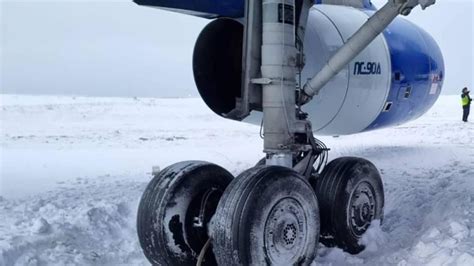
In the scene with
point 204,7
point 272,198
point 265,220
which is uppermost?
point 204,7

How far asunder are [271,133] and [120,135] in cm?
976

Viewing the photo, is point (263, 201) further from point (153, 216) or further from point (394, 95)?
point (394, 95)

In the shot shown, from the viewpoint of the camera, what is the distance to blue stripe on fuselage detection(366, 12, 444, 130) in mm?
5895

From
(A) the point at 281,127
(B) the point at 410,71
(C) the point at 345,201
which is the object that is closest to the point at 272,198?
(A) the point at 281,127

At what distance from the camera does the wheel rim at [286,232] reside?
346 cm

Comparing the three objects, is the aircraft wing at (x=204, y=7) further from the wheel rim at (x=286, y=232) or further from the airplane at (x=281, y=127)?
the wheel rim at (x=286, y=232)

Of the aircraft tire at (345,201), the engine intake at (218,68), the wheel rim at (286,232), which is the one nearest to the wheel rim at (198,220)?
the wheel rim at (286,232)

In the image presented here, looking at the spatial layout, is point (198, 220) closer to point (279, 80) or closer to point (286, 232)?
point (286, 232)

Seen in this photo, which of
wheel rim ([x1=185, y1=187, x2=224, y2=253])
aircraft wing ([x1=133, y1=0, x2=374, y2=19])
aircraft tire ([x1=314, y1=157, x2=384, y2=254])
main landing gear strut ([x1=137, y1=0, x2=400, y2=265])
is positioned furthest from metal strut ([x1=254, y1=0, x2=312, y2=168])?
wheel rim ([x1=185, y1=187, x2=224, y2=253])

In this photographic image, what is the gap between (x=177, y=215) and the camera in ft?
12.5

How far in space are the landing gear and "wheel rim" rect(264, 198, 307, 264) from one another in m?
0.63

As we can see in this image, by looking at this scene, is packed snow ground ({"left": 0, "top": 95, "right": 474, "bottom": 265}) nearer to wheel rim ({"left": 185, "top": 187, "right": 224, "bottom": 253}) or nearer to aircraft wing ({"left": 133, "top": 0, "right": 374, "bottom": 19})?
wheel rim ({"left": 185, "top": 187, "right": 224, "bottom": 253})

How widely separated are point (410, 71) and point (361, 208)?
2.31 metres

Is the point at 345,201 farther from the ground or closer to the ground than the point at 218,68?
closer to the ground
